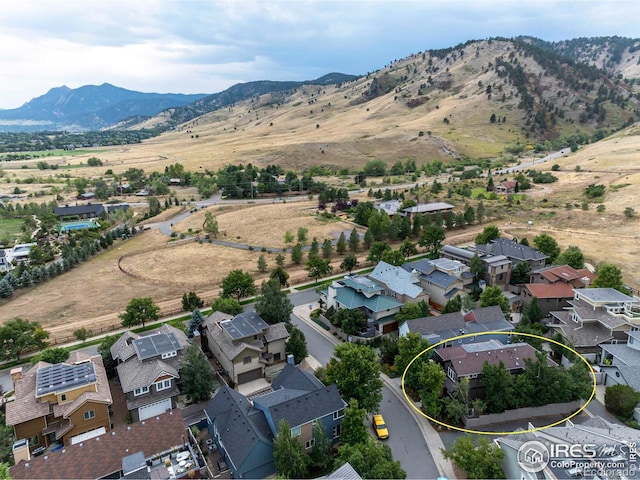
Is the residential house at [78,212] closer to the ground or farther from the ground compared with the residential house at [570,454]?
closer to the ground

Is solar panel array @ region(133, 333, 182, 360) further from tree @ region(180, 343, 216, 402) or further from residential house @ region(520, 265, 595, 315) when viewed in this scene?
residential house @ region(520, 265, 595, 315)

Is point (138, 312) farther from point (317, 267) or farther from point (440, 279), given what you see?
point (440, 279)

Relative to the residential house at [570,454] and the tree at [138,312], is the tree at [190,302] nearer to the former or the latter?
the tree at [138,312]

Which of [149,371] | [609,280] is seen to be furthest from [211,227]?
[609,280]

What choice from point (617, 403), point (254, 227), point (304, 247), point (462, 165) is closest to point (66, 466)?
point (617, 403)

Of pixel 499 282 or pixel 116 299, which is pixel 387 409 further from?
pixel 116 299

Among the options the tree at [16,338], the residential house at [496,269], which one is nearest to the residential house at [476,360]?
the residential house at [496,269]

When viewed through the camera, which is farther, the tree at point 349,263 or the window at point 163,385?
the tree at point 349,263
